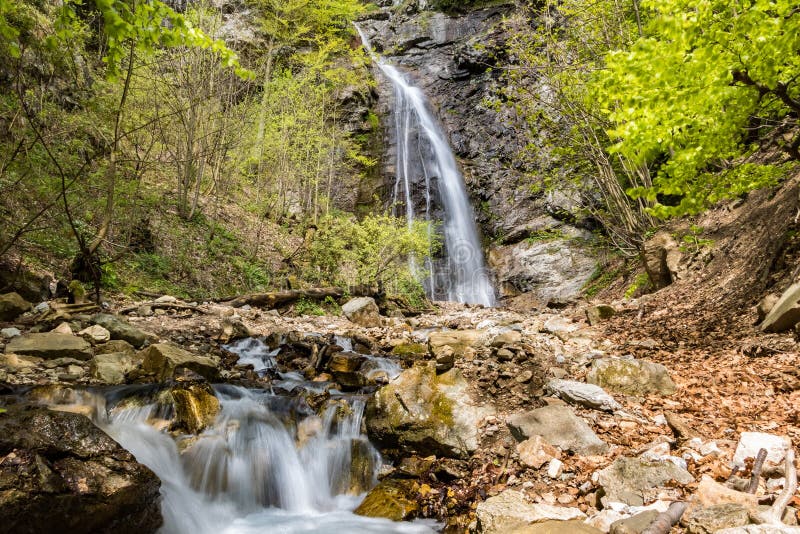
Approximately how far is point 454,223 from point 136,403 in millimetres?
18195

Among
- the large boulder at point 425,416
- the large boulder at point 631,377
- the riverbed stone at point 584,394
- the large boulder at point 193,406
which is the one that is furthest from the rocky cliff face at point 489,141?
the large boulder at point 193,406

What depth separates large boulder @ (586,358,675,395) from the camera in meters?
4.78

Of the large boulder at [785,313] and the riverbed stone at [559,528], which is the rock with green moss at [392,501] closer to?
the riverbed stone at [559,528]

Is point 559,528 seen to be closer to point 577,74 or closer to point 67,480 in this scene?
point 67,480

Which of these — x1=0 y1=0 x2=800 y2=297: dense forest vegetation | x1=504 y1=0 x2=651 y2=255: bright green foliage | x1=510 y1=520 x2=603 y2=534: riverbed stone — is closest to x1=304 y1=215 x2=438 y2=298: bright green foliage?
x1=0 y1=0 x2=800 y2=297: dense forest vegetation

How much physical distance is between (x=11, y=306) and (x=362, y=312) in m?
7.19

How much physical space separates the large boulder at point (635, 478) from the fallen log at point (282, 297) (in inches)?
360

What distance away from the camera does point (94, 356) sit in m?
5.70

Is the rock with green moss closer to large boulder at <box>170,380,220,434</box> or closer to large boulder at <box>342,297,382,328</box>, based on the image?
large boulder at <box>170,380,220,434</box>

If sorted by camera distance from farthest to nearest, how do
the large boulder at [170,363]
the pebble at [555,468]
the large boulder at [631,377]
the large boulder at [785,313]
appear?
the large boulder at [170,363] → the large boulder at [631,377] → the large boulder at [785,313] → the pebble at [555,468]

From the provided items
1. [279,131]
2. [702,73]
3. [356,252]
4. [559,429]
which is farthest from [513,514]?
[279,131]

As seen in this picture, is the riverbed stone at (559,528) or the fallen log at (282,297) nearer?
the riverbed stone at (559,528)

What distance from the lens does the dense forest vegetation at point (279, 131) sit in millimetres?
4062

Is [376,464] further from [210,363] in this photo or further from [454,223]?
[454,223]
